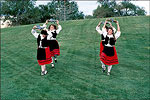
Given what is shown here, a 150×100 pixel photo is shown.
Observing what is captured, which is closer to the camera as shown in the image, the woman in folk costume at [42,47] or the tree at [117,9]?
the woman in folk costume at [42,47]

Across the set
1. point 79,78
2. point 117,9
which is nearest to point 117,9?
point 117,9

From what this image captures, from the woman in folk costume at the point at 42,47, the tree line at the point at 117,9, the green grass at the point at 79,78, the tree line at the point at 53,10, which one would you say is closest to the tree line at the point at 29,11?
the tree line at the point at 53,10

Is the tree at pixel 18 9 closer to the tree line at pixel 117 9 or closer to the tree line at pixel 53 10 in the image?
the tree line at pixel 53 10

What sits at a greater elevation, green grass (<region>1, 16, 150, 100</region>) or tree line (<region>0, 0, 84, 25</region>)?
tree line (<region>0, 0, 84, 25</region>)

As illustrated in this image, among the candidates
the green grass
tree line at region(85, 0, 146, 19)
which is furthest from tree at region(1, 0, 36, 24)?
the green grass

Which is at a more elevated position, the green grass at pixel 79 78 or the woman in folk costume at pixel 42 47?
the woman in folk costume at pixel 42 47

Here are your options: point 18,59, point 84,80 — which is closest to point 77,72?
point 84,80

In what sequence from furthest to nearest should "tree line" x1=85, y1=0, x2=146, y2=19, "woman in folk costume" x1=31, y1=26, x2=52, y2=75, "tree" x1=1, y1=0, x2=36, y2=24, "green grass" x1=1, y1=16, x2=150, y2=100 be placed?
1. "tree line" x1=85, y1=0, x2=146, y2=19
2. "tree" x1=1, y1=0, x2=36, y2=24
3. "woman in folk costume" x1=31, y1=26, x2=52, y2=75
4. "green grass" x1=1, y1=16, x2=150, y2=100

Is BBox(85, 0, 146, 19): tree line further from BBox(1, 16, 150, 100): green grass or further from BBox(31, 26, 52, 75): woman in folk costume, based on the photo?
BBox(31, 26, 52, 75): woman in folk costume

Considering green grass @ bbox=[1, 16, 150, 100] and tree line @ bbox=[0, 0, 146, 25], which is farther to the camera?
tree line @ bbox=[0, 0, 146, 25]

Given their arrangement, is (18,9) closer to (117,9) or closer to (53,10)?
(53,10)

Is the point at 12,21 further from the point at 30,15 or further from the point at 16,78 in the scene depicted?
the point at 16,78

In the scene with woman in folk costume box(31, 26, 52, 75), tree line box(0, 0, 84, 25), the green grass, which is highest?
tree line box(0, 0, 84, 25)

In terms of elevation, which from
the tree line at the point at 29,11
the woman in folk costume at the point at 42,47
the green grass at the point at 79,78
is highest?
the tree line at the point at 29,11
